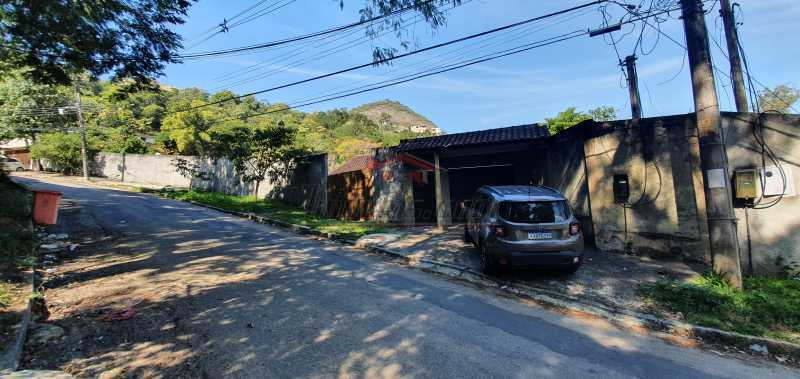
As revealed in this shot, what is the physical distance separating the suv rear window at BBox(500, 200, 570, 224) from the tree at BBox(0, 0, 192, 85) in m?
8.91

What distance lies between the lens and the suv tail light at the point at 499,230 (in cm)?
658

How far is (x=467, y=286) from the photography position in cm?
667

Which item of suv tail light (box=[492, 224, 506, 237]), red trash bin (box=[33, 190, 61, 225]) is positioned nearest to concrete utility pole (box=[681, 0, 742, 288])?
suv tail light (box=[492, 224, 506, 237])

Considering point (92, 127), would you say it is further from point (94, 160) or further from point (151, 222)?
point (151, 222)

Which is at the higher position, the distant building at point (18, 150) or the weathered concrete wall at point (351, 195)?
the distant building at point (18, 150)

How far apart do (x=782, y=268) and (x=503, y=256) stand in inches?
195

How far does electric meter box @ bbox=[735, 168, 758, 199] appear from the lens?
6.62 m

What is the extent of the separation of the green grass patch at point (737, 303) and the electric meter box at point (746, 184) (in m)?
1.47

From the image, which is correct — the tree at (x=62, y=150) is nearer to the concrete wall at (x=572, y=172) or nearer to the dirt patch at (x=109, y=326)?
the dirt patch at (x=109, y=326)

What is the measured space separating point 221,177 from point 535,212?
2309 cm

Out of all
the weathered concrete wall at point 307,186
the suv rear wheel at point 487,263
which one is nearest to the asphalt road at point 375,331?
the suv rear wheel at point 487,263

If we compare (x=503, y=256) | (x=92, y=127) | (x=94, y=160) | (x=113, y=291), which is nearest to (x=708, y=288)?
(x=503, y=256)

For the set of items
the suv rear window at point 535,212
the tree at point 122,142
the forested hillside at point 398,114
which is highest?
the forested hillside at point 398,114

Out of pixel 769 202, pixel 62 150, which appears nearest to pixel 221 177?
pixel 62 150
